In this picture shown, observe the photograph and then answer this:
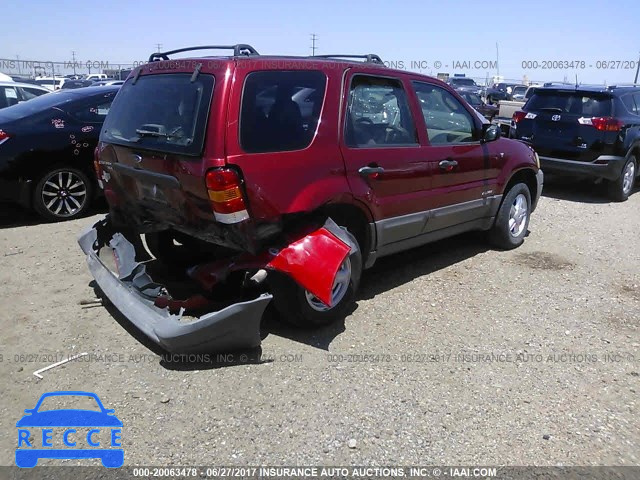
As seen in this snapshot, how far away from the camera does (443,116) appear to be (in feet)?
16.0

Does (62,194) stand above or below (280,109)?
below

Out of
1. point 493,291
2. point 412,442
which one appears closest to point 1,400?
point 412,442

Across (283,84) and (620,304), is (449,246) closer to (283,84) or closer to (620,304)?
(620,304)

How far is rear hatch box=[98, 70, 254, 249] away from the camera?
3.26m

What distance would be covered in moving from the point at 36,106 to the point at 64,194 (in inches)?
45.5

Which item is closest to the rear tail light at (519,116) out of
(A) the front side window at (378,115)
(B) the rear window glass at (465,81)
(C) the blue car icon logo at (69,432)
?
(A) the front side window at (378,115)

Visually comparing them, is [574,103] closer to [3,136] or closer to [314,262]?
[314,262]

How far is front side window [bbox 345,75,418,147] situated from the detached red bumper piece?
2.72 feet

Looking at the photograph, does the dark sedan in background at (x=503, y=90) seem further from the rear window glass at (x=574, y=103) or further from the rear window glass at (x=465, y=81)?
the rear window glass at (x=574, y=103)

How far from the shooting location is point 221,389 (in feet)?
10.6

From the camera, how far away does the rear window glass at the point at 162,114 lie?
3.35 m

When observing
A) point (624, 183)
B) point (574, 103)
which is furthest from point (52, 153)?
point (624, 183)

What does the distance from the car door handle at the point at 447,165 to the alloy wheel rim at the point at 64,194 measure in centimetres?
435

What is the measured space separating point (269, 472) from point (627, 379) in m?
2.41
